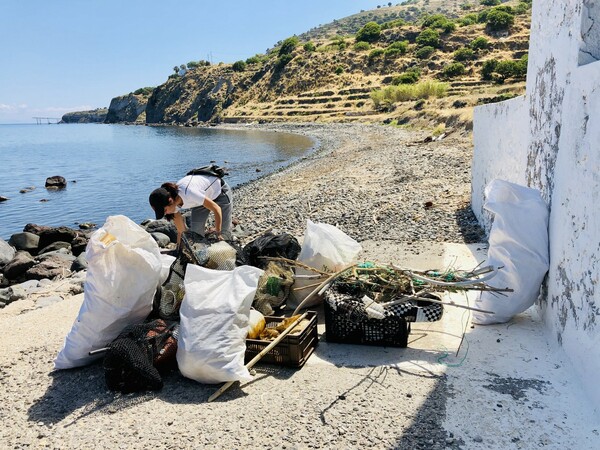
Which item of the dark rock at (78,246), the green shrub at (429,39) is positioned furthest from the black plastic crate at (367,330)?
the green shrub at (429,39)

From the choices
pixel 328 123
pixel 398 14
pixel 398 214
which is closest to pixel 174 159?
pixel 328 123

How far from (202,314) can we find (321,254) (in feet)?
5.50

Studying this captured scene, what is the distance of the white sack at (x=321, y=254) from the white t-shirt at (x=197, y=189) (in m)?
1.25

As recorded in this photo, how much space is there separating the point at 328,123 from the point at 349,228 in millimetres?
40344

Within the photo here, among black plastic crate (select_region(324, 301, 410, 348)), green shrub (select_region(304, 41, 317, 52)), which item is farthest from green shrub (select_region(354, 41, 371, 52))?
black plastic crate (select_region(324, 301, 410, 348))

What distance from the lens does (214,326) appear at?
147 inches

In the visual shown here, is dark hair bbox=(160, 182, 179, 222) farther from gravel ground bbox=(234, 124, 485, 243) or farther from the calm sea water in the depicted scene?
the calm sea water

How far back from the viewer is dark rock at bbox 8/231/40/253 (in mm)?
12961

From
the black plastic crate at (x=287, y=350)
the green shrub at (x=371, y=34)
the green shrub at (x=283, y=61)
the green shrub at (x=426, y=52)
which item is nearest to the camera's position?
the black plastic crate at (x=287, y=350)

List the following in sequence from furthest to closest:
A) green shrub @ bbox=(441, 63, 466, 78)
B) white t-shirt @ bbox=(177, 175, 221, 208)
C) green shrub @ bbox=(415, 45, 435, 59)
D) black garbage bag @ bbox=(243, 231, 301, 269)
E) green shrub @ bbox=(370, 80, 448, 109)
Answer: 1. green shrub @ bbox=(415, 45, 435, 59)
2. green shrub @ bbox=(441, 63, 466, 78)
3. green shrub @ bbox=(370, 80, 448, 109)
4. black garbage bag @ bbox=(243, 231, 301, 269)
5. white t-shirt @ bbox=(177, 175, 221, 208)

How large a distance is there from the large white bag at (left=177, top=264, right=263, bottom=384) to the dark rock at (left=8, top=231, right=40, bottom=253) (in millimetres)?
10761

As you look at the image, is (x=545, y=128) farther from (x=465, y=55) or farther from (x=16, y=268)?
(x=465, y=55)

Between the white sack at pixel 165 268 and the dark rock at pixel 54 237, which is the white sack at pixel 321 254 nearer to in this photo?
the white sack at pixel 165 268

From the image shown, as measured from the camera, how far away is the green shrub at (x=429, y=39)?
197 feet
